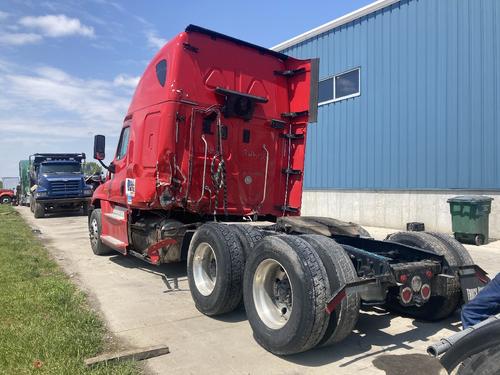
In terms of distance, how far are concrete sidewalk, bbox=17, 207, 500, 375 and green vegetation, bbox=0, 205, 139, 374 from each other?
288mm

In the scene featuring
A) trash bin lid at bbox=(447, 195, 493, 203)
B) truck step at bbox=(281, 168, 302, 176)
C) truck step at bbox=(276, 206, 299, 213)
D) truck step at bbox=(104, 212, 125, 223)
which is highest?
truck step at bbox=(281, 168, 302, 176)

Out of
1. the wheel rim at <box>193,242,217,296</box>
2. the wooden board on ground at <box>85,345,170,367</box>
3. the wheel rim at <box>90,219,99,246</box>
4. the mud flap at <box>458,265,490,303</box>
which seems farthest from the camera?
the wheel rim at <box>90,219,99,246</box>

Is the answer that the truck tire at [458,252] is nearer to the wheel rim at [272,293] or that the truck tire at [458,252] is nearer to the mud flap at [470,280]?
the mud flap at [470,280]

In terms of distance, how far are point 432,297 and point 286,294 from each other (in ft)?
5.55

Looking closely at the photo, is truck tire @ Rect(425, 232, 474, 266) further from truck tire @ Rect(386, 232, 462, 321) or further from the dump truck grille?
the dump truck grille

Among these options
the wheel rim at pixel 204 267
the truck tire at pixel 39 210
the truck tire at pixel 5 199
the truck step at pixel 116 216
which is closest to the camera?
the wheel rim at pixel 204 267

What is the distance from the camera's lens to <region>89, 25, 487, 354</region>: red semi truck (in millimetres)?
3932

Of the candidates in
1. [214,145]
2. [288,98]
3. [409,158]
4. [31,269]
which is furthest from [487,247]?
[31,269]

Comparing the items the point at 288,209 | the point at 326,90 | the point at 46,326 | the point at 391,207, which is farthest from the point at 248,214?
the point at 326,90

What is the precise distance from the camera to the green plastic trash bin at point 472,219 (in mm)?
10453

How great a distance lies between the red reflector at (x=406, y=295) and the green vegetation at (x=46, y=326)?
7.76 feet

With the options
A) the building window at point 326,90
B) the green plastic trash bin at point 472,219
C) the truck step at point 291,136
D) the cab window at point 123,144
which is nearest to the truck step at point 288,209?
the truck step at point 291,136

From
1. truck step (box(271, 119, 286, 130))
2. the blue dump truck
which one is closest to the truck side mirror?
truck step (box(271, 119, 286, 130))

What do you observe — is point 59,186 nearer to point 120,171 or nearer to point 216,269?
point 120,171
